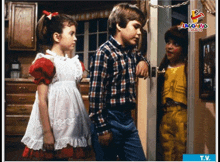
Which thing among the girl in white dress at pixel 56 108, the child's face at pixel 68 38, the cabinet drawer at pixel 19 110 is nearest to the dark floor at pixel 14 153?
the girl in white dress at pixel 56 108

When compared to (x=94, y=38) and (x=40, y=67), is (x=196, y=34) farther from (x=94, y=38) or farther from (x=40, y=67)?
(x=40, y=67)

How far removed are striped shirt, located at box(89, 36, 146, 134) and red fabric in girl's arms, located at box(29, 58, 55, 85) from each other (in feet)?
0.53

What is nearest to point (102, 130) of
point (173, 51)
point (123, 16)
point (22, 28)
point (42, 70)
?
point (42, 70)

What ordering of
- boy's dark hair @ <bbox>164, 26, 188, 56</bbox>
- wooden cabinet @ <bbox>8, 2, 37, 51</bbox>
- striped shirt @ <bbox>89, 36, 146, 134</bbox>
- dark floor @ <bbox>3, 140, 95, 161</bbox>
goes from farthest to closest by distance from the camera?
1. wooden cabinet @ <bbox>8, 2, 37, 51</bbox>
2. boy's dark hair @ <bbox>164, 26, 188, 56</bbox>
3. dark floor @ <bbox>3, 140, 95, 161</bbox>
4. striped shirt @ <bbox>89, 36, 146, 134</bbox>

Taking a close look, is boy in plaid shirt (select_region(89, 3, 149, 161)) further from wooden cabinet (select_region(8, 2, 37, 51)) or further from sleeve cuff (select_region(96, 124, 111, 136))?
wooden cabinet (select_region(8, 2, 37, 51))

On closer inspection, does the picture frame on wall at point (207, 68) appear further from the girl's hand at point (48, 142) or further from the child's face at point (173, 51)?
the girl's hand at point (48, 142)

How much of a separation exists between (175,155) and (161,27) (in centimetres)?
57

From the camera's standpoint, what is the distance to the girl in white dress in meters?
0.87

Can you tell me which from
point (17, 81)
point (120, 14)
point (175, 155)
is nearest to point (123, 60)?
point (120, 14)

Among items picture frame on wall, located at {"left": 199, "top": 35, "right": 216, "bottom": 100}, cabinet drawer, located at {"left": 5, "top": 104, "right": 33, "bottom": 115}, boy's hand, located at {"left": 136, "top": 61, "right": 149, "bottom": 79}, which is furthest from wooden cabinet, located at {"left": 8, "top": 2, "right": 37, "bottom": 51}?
picture frame on wall, located at {"left": 199, "top": 35, "right": 216, "bottom": 100}

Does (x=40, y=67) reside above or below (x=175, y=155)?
above

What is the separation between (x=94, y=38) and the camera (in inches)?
39.1

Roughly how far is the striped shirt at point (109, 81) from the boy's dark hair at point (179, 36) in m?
0.31

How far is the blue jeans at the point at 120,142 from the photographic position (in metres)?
0.82
